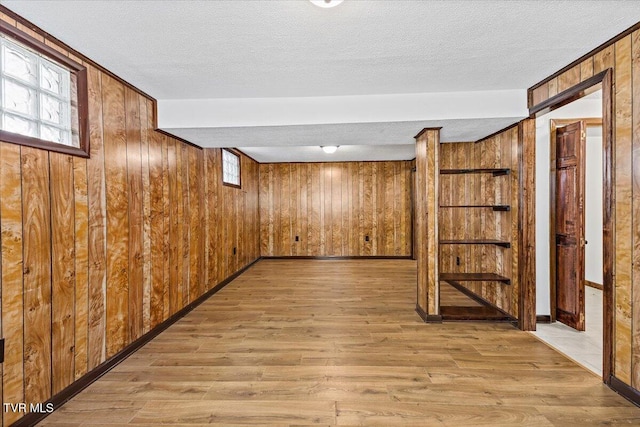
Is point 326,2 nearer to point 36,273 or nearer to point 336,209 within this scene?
point 36,273

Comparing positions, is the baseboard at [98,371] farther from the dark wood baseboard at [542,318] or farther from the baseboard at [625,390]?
the dark wood baseboard at [542,318]

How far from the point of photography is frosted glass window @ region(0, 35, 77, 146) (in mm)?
1603

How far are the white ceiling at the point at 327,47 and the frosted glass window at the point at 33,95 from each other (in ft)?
0.68

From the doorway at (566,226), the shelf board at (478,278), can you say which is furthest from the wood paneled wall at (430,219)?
the doorway at (566,226)

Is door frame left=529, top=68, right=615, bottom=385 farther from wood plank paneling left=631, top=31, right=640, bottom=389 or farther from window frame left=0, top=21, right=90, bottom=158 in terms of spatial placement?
window frame left=0, top=21, right=90, bottom=158

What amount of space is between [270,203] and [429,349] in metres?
5.31

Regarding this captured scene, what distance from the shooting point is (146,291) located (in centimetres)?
274

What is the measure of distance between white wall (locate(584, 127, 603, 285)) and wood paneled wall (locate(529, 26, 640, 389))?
322 cm

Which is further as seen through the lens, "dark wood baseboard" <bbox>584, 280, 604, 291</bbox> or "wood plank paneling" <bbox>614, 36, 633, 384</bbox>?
"dark wood baseboard" <bbox>584, 280, 604, 291</bbox>

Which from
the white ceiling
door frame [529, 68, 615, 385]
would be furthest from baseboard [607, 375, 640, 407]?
the white ceiling

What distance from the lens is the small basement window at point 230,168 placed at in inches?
191

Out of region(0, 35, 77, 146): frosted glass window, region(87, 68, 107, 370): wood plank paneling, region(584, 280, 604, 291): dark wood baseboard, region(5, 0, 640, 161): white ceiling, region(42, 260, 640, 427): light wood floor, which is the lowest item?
region(42, 260, 640, 427): light wood floor

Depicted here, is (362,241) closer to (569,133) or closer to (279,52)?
(569,133)

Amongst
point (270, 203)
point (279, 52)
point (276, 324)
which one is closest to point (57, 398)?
point (276, 324)
